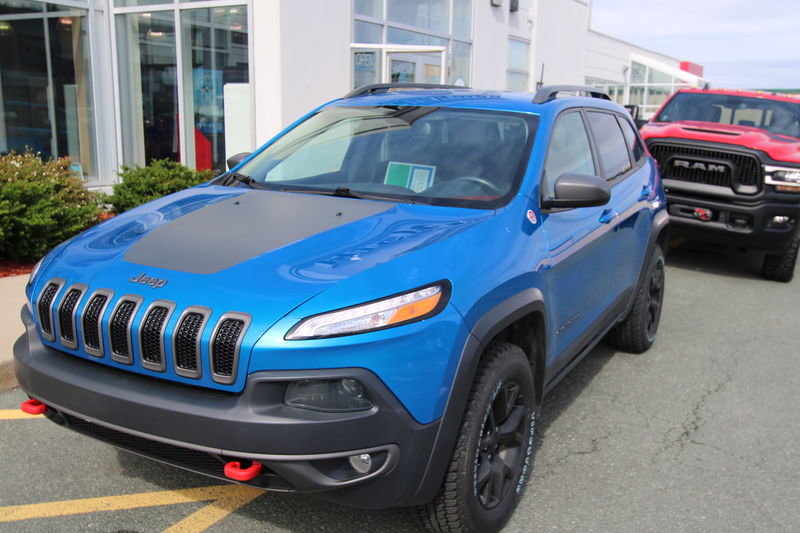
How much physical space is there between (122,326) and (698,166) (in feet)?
23.3

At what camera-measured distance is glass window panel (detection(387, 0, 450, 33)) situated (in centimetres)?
1296

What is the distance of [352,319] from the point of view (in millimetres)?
2436

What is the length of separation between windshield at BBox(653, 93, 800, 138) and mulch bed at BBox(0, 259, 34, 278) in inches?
296

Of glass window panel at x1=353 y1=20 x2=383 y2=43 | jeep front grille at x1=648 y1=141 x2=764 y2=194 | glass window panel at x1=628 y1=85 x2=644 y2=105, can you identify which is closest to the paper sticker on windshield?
jeep front grille at x1=648 y1=141 x2=764 y2=194

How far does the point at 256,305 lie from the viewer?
246 cm

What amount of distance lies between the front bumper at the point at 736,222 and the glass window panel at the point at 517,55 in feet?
35.1

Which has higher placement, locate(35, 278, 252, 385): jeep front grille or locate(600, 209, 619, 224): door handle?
locate(600, 209, 619, 224): door handle

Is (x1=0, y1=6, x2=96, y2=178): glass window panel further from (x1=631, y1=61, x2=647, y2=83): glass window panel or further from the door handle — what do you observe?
(x1=631, y1=61, x2=647, y2=83): glass window panel

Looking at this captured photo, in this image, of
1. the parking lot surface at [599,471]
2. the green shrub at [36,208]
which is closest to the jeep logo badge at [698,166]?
the parking lot surface at [599,471]

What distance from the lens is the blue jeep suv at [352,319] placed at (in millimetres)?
2400

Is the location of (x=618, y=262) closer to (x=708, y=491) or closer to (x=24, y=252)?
(x=708, y=491)

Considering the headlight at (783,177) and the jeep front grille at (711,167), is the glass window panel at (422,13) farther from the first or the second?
the headlight at (783,177)

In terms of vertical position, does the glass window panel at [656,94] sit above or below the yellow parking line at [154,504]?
above

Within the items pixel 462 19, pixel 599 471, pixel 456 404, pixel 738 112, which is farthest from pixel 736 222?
pixel 462 19
